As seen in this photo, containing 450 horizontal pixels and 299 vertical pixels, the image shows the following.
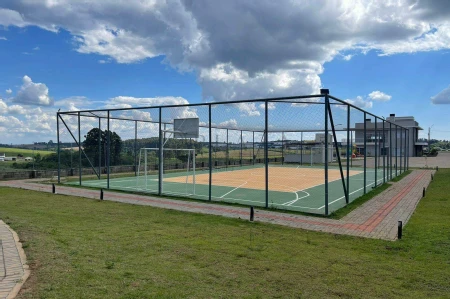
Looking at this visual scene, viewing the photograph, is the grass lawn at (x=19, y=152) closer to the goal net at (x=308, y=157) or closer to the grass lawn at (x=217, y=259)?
the grass lawn at (x=217, y=259)

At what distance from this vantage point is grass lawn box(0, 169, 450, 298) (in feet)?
14.3

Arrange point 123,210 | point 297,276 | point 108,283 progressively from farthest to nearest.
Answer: point 123,210
point 297,276
point 108,283

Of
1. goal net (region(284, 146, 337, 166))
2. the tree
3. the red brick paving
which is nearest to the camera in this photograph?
the red brick paving

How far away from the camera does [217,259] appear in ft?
18.6

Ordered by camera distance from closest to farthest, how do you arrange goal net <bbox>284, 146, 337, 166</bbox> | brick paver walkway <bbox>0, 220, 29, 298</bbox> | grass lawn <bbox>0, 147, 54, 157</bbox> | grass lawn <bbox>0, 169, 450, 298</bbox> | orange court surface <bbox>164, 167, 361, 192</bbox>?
brick paver walkway <bbox>0, 220, 29, 298</bbox>
grass lawn <bbox>0, 169, 450, 298</bbox>
orange court surface <bbox>164, 167, 361, 192</bbox>
grass lawn <bbox>0, 147, 54, 157</bbox>
goal net <bbox>284, 146, 337, 166</bbox>

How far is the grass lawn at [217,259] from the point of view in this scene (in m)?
4.36

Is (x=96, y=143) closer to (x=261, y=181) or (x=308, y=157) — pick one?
(x=261, y=181)

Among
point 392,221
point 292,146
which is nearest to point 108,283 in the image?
point 392,221

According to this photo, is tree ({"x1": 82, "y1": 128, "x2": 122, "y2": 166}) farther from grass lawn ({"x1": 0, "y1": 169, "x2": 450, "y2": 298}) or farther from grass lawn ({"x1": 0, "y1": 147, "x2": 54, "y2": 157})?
grass lawn ({"x1": 0, "y1": 169, "x2": 450, "y2": 298})

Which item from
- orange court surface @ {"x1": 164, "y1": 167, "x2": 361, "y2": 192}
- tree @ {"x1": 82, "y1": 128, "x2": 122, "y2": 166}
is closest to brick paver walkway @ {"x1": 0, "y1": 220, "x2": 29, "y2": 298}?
orange court surface @ {"x1": 164, "y1": 167, "x2": 361, "y2": 192}

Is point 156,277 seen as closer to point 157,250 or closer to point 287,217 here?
point 157,250

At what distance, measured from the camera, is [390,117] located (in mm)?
46375

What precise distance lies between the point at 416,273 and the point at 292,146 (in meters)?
36.0

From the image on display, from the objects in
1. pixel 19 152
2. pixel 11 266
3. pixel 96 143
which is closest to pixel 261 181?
pixel 96 143
